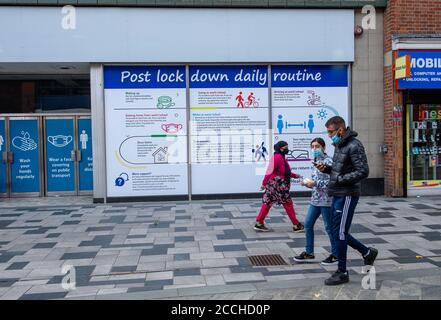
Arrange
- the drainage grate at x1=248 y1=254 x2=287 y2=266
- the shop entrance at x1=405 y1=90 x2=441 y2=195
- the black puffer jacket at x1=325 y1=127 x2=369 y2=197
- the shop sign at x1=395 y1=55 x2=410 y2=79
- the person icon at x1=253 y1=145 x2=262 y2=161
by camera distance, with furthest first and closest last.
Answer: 1. the shop entrance at x1=405 y1=90 x2=441 y2=195
2. the person icon at x1=253 y1=145 x2=262 y2=161
3. the shop sign at x1=395 y1=55 x2=410 y2=79
4. the drainage grate at x1=248 y1=254 x2=287 y2=266
5. the black puffer jacket at x1=325 y1=127 x2=369 y2=197

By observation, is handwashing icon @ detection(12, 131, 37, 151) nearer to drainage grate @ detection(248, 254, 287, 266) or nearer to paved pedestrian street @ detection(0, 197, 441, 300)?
paved pedestrian street @ detection(0, 197, 441, 300)

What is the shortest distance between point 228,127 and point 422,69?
4837 millimetres

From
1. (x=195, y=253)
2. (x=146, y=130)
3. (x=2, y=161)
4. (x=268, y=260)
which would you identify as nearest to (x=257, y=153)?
(x=146, y=130)

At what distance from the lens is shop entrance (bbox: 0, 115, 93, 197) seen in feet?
A: 43.3

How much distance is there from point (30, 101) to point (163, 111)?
3911 mm

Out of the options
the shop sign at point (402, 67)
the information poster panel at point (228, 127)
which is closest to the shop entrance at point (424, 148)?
the shop sign at point (402, 67)

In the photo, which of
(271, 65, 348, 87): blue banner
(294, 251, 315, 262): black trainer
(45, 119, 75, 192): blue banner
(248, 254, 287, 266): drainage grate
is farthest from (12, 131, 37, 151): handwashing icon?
(294, 251, 315, 262): black trainer

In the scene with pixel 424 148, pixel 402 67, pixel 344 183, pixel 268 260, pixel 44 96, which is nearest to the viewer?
pixel 344 183

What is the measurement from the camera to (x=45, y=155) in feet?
43.7

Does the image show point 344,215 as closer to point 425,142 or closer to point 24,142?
point 425,142

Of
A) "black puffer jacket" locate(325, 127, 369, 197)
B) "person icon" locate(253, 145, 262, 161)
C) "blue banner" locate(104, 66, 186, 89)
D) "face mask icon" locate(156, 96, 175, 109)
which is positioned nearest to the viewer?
"black puffer jacket" locate(325, 127, 369, 197)

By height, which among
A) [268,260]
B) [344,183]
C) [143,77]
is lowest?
[268,260]

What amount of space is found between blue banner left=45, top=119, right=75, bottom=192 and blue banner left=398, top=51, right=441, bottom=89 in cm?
858

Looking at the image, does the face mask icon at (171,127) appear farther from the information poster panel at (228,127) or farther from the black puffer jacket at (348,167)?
the black puffer jacket at (348,167)
